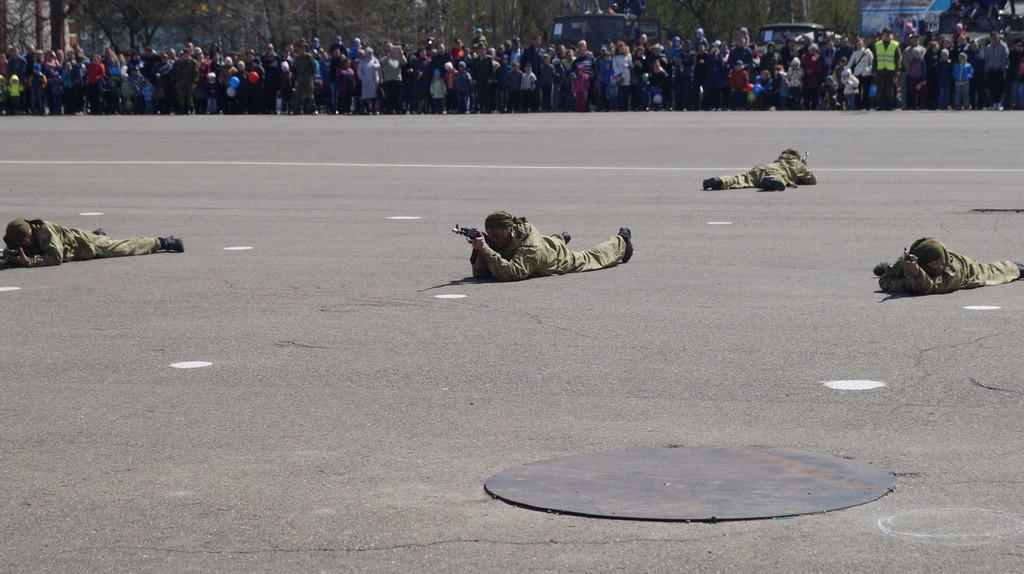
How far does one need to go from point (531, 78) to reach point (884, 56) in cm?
892

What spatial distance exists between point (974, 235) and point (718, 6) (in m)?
53.2

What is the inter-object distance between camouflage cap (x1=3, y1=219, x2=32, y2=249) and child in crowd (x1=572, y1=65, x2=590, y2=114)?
26.2 metres

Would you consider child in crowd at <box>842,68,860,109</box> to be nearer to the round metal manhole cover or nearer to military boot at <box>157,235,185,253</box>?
military boot at <box>157,235,185,253</box>

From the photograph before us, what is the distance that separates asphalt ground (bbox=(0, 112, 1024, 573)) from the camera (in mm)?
5410

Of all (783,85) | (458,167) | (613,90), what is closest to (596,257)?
(458,167)

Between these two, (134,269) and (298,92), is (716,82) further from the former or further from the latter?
(134,269)

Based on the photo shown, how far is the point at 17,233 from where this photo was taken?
13.0 m

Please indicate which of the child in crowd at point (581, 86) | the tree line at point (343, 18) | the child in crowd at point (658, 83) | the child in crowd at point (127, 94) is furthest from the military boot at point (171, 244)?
the tree line at point (343, 18)

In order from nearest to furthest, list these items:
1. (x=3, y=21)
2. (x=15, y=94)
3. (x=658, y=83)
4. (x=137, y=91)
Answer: (x=658, y=83) < (x=137, y=91) < (x=15, y=94) < (x=3, y=21)

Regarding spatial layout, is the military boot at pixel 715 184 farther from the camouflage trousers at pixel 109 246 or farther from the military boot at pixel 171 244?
the camouflage trousers at pixel 109 246

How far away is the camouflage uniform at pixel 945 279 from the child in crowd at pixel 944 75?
24234 millimetres

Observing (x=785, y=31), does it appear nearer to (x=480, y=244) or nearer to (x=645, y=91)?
(x=645, y=91)

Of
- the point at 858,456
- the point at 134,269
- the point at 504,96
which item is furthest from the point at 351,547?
the point at 504,96

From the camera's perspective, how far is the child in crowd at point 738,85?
3688 centimetres
